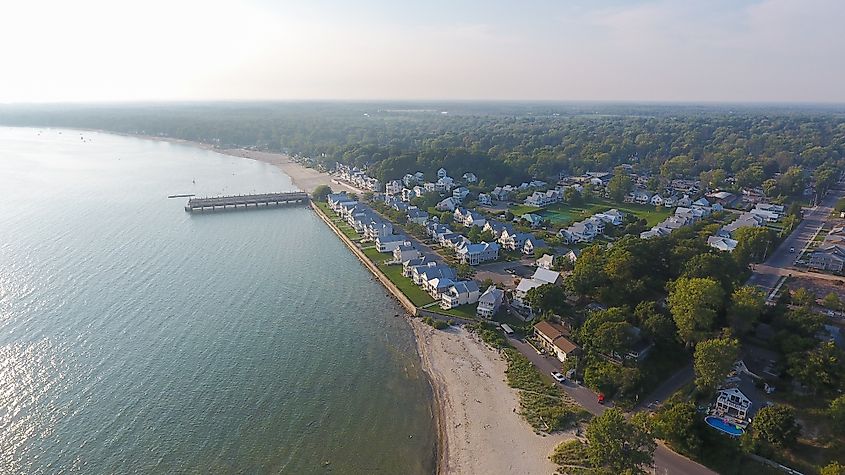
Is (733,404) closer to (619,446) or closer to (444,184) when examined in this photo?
(619,446)

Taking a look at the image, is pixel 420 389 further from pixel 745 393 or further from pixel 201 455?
pixel 745 393

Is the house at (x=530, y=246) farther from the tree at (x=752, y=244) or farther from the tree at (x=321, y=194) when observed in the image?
the tree at (x=321, y=194)

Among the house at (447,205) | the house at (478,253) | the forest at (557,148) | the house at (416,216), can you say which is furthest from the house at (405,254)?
the forest at (557,148)

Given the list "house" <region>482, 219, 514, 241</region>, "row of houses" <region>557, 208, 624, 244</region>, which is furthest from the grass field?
"house" <region>482, 219, 514, 241</region>

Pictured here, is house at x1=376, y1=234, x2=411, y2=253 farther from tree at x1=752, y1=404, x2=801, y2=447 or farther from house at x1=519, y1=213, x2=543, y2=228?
tree at x1=752, y1=404, x2=801, y2=447

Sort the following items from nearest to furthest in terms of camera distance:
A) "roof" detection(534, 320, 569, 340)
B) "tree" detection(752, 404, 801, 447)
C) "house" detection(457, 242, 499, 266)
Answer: "tree" detection(752, 404, 801, 447) < "roof" detection(534, 320, 569, 340) < "house" detection(457, 242, 499, 266)

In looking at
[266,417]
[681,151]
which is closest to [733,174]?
[681,151]

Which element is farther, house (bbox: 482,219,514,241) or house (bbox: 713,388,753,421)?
house (bbox: 482,219,514,241)
